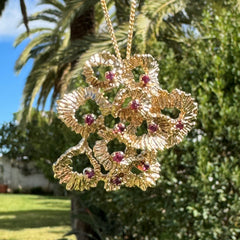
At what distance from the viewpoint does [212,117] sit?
14.5 ft

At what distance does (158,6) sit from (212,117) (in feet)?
6.87

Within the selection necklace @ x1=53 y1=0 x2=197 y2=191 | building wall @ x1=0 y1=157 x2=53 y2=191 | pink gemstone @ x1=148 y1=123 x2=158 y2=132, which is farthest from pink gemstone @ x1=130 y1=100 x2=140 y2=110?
building wall @ x1=0 y1=157 x2=53 y2=191

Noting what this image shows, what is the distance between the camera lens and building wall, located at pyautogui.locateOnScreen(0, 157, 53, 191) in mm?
26656

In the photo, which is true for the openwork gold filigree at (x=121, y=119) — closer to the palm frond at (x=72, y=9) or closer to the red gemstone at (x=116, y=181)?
the red gemstone at (x=116, y=181)

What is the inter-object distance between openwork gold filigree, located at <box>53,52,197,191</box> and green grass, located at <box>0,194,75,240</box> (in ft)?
19.5

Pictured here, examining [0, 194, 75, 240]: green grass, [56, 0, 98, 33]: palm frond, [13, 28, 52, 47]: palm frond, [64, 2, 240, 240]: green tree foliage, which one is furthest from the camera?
[13, 28, 52, 47]: palm frond

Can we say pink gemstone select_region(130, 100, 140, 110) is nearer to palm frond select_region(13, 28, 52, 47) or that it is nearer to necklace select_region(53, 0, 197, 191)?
necklace select_region(53, 0, 197, 191)

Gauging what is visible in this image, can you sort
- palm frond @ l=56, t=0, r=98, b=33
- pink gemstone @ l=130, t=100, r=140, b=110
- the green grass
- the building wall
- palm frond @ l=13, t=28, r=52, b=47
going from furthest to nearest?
the building wall → palm frond @ l=13, t=28, r=52, b=47 → the green grass → palm frond @ l=56, t=0, r=98, b=33 → pink gemstone @ l=130, t=100, r=140, b=110

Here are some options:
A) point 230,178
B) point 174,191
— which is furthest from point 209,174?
point 174,191

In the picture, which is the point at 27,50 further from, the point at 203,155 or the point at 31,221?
the point at 203,155

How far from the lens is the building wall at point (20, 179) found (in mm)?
26656

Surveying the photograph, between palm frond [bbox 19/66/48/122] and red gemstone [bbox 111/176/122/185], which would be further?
palm frond [bbox 19/66/48/122]

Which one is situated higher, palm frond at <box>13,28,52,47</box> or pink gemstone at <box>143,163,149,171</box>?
palm frond at <box>13,28,52,47</box>

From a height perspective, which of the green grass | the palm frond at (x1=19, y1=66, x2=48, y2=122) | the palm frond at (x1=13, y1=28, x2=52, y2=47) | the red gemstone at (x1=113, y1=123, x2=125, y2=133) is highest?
the palm frond at (x1=13, y1=28, x2=52, y2=47)
